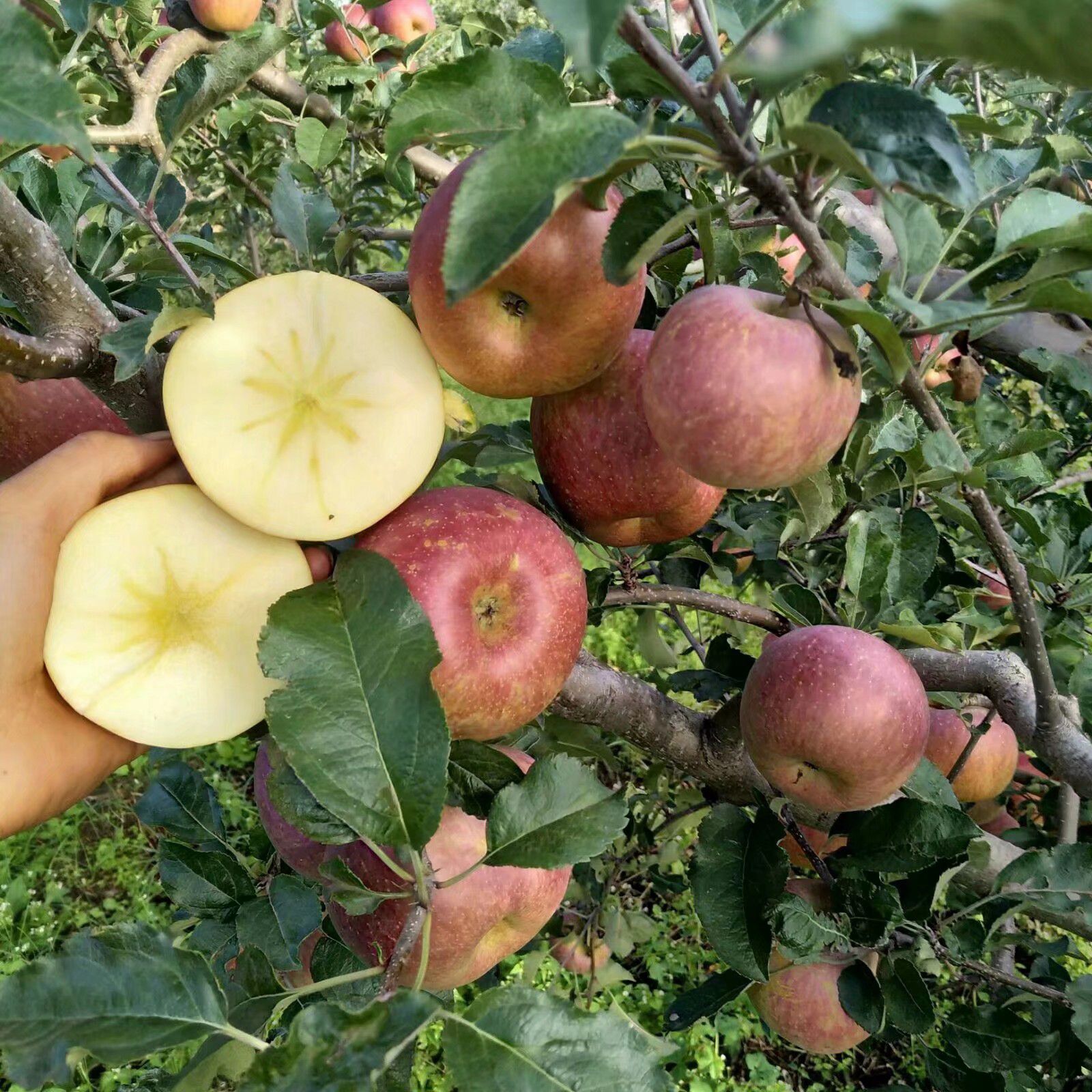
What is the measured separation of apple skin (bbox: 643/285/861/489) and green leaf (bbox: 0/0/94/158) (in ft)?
1.19

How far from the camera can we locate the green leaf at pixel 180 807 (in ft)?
3.51

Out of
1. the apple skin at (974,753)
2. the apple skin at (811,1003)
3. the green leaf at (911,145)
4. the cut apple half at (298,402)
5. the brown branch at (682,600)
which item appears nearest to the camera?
the green leaf at (911,145)

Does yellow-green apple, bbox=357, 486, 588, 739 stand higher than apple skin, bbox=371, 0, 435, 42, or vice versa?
apple skin, bbox=371, 0, 435, 42

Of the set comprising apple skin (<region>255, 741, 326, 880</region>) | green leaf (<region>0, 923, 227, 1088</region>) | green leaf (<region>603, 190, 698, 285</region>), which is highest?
green leaf (<region>603, 190, 698, 285</region>)

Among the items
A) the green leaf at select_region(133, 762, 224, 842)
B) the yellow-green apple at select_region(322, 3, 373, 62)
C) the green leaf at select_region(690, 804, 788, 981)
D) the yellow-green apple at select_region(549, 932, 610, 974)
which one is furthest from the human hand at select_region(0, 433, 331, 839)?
the yellow-green apple at select_region(322, 3, 373, 62)

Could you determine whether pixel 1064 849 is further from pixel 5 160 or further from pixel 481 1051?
pixel 5 160

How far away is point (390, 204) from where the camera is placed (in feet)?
7.14

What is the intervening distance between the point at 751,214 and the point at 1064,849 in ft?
2.54

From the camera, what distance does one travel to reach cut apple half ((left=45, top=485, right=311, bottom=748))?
0.66 metres

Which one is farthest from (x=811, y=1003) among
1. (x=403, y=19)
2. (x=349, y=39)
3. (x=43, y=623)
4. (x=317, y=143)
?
(x=403, y=19)

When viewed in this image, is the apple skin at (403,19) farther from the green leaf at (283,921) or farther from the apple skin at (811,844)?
the green leaf at (283,921)

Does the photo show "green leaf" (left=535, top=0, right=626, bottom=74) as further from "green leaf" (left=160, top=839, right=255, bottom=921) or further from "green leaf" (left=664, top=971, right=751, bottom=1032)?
"green leaf" (left=664, top=971, right=751, bottom=1032)

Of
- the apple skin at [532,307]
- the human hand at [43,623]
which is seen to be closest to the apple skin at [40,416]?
the human hand at [43,623]

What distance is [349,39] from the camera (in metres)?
2.04
